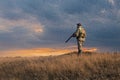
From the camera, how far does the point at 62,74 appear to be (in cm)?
2036

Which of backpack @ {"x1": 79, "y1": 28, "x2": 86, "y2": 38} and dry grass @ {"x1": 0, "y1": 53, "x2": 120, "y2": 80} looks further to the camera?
backpack @ {"x1": 79, "y1": 28, "x2": 86, "y2": 38}

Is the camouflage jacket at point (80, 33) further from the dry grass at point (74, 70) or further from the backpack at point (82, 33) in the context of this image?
the dry grass at point (74, 70)

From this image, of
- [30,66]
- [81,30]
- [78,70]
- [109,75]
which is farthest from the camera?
[81,30]

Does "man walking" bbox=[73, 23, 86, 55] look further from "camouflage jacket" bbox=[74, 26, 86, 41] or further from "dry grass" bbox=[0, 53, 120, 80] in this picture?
"dry grass" bbox=[0, 53, 120, 80]

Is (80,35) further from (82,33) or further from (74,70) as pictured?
(74,70)

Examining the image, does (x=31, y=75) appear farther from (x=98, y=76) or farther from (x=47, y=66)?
(x=98, y=76)

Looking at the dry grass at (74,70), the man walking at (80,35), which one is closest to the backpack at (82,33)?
the man walking at (80,35)

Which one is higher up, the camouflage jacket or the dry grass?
the camouflage jacket

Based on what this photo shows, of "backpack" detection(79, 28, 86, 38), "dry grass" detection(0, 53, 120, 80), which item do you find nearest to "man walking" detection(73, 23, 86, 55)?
"backpack" detection(79, 28, 86, 38)

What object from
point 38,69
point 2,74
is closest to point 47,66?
point 38,69

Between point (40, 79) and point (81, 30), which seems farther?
point (81, 30)

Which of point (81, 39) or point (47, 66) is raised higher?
point (81, 39)

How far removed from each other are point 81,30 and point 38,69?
538 cm

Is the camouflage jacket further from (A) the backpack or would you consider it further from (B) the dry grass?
(B) the dry grass
